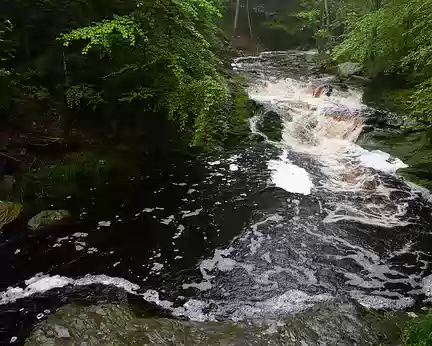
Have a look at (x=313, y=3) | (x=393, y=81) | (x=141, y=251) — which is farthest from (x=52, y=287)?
(x=313, y=3)

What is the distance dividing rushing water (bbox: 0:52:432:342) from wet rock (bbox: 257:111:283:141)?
1575mm

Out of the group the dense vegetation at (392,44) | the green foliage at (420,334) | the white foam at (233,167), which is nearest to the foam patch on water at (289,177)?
the white foam at (233,167)

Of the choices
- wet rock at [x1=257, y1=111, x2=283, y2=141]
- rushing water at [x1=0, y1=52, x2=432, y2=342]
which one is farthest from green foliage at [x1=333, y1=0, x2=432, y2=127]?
wet rock at [x1=257, y1=111, x2=283, y2=141]

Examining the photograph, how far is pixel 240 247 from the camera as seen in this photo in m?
6.21

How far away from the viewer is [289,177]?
29.6 ft

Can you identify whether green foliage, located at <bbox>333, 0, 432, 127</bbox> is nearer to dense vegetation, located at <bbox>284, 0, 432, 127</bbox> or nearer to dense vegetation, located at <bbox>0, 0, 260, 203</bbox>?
dense vegetation, located at <bbox>284, 0, 432, 127</bbox>

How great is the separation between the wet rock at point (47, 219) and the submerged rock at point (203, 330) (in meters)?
2.39

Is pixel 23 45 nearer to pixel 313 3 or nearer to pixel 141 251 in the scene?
pixel 141 251

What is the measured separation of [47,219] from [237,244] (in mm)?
3573

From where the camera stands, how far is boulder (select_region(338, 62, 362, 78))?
1656 centimetres

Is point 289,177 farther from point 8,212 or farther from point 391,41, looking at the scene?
point 391,41

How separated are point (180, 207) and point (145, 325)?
3.44 meters

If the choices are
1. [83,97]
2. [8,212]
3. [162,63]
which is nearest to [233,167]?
[162,63]

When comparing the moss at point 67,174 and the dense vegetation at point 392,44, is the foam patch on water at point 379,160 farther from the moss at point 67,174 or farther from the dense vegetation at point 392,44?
the moss at point 67,174
